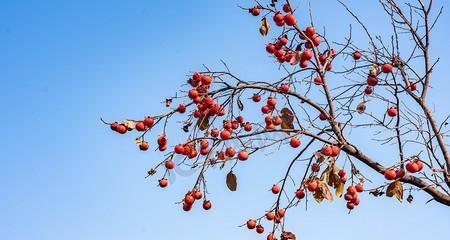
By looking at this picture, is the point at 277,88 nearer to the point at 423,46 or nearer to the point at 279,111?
the point at 279,111

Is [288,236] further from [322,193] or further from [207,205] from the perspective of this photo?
[207,205]

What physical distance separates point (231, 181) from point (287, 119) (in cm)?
59

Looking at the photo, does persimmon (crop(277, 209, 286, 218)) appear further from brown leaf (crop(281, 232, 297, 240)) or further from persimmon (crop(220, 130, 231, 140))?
persimmon (crop(220, 130, 231, 140))

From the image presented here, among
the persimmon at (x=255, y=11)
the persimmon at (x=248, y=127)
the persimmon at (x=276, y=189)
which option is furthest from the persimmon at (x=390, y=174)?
the persimmon at (x=255, y=11)

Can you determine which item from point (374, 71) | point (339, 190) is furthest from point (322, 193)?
point (374, 71)

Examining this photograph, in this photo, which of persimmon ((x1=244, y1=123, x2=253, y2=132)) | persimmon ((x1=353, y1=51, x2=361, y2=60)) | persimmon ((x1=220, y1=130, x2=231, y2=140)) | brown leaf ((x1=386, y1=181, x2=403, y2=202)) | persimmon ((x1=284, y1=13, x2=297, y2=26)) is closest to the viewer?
brown leaf ((x1=386, y1=181, x2=403, y2=202))

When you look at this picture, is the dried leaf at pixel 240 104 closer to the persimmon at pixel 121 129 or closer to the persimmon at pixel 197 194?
the persimmon at pixel 197 194

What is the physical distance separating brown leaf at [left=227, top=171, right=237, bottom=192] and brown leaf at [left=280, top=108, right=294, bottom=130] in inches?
19.4

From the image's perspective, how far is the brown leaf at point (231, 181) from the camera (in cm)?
348

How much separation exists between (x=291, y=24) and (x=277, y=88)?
1.58 ft

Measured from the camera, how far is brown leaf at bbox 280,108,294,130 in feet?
11.0

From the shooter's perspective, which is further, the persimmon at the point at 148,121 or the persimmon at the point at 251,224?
the persimmon at the point at 251,224

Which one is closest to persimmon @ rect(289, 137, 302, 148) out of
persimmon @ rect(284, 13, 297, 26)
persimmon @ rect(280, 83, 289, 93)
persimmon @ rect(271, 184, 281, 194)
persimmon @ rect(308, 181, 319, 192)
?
persimmon @ rect(308, 181, 319, 192)

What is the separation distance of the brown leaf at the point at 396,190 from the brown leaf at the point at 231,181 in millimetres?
1019
